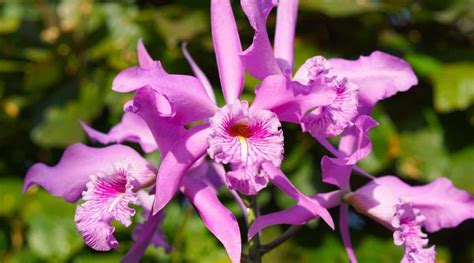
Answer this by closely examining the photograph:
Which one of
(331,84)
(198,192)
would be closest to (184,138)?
(198,192)

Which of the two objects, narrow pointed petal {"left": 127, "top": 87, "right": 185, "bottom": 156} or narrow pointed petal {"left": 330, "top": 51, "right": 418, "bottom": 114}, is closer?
narrow pointed petal {"left": 127, "top": 87, "right": 185, "bottom": 156}

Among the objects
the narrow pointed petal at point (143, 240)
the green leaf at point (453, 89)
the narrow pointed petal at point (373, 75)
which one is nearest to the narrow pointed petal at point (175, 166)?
the narrow pointed petal at point (143, 240)

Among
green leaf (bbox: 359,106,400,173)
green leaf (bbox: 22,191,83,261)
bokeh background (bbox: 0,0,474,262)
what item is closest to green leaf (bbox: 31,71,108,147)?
bokeh background (bbox: 0,0,474,262)

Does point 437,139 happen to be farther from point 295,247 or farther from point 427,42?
point 295,247

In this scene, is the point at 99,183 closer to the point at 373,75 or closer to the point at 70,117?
the point at 373,75

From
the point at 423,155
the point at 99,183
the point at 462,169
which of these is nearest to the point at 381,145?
the point at 423,155

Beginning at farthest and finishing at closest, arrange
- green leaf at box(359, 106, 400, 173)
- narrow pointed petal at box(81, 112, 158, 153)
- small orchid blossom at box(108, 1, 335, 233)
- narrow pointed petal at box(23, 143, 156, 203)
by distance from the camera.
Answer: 1. green leaf at box(359, 106, 400, 173)
2. narrow pointed petal at box(81, 112, 158, 153)
3. narrow pointed petal at box(23, 143, 156, 203)
4. small orchid blossom at box(108, 1, 335, 233)

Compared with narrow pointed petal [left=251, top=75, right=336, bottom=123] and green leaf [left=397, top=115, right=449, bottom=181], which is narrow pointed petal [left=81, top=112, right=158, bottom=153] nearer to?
narrow pointed petal [left=251, top=75, right=336, bottom=123]
